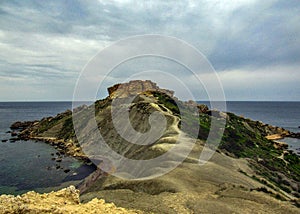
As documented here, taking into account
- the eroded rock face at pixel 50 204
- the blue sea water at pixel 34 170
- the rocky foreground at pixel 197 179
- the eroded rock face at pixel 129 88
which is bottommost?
the blue sea water at pixel 34 170

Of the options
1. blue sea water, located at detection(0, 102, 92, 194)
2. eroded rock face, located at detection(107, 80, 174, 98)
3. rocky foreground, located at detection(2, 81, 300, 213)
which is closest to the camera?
rocky foreground, located at detection(2, 81, 300, 213)

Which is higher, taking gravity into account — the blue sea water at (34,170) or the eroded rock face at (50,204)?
the eroded rock face at (50,204)

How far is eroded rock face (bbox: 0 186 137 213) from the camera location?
15.7m

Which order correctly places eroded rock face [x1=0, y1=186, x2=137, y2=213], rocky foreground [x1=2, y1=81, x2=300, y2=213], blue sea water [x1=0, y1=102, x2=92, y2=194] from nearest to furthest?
eroded rock face [x1=0, y1=186, x2=137, y2=213] → rocky foreground [x1=2, y1=81, x2=300, y2=213] → blue sea water [x1=0, y1=102, x2=92, y2=194]

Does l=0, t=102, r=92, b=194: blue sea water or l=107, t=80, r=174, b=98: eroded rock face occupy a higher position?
l=107, t=80, r=174, b=98: eroded rock face

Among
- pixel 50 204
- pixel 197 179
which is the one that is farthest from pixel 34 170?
pixel 50 204

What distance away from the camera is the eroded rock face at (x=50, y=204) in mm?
15664

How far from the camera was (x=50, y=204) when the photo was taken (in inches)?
677

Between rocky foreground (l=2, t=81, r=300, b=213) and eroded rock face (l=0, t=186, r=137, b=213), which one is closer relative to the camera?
eroded rock face (l=0, t=186, r=137, b=213)

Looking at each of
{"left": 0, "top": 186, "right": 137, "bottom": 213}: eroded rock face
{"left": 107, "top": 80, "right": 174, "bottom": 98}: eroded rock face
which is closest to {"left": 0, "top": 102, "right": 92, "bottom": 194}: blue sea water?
{"left": 0, "top": 186, "right": 137, "bottom": 213}: eroded rock face

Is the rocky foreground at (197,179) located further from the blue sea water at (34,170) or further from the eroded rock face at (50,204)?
the blue sea water at (34,170)

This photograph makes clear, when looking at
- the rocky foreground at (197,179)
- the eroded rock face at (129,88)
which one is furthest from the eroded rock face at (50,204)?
the eroded rock face at (129,88)

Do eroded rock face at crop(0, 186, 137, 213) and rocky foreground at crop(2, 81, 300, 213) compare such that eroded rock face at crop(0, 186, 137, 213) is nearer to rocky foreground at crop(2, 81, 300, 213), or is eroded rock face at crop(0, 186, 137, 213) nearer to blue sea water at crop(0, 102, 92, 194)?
rocky foreground at crop(2, 81, 300, 213)

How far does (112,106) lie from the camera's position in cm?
10369
